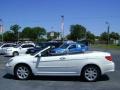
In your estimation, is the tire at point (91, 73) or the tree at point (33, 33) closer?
the tire at point (91, 73)

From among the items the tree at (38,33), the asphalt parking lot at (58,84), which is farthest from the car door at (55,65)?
the tree at (38,33)

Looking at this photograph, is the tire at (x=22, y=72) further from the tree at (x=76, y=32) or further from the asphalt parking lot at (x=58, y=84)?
the tree at (x=76, y=32)

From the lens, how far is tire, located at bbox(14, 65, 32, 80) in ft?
42.2

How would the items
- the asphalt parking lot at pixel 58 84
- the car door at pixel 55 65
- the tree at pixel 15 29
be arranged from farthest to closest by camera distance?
the tree at pixel 15 29, the car door at pixel 55 65, the asphalt parking lot at pixel 58 84

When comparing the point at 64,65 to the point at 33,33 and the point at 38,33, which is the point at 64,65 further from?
the point at 38,33

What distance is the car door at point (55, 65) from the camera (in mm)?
12539

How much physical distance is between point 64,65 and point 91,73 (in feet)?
3.81

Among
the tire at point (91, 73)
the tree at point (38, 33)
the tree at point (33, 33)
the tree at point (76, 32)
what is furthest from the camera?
the tree at point (76, 32)

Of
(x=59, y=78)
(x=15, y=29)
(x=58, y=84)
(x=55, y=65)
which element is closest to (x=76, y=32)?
(x=15, y=29)

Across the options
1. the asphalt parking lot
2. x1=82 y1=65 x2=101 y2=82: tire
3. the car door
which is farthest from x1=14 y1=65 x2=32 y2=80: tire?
x1=82 y1=65 x2=101 y2=82: tire

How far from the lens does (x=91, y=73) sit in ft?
40.8

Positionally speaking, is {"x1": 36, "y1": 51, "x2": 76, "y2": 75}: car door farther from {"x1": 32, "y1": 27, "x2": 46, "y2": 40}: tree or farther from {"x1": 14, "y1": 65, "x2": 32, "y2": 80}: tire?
{"x1": 32, "y1": 27, "x2": 46, "y2": 40}: tree

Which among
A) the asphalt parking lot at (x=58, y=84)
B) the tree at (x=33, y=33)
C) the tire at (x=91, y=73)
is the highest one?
the tree at (x=33, y=33)

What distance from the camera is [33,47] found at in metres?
32.5
